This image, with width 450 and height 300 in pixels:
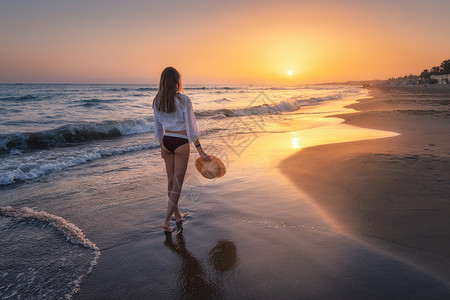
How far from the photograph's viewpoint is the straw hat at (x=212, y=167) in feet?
13.1

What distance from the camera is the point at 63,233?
3.73m

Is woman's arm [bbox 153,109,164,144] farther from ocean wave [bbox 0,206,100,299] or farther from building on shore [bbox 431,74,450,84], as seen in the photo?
building on shore [bbox 431,74,450,84]

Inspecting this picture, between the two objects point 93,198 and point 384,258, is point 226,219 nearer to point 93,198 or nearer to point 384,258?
point 384,258

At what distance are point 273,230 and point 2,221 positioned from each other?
3.92 metres

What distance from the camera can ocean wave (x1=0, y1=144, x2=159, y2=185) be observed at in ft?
21.0

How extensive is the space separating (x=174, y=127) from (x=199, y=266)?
1761 mm

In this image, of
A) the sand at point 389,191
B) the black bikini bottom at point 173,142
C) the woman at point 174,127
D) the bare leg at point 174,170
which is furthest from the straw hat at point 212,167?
the sand at point 389,191

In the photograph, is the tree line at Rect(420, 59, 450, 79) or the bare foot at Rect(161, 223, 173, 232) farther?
the tree line at Rect(420, 59, 450, 79)

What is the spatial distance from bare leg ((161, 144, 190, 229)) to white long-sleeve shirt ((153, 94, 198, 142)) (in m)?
0.23

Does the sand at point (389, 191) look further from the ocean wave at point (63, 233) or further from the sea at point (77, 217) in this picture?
the ocean wave at point (63, 233)

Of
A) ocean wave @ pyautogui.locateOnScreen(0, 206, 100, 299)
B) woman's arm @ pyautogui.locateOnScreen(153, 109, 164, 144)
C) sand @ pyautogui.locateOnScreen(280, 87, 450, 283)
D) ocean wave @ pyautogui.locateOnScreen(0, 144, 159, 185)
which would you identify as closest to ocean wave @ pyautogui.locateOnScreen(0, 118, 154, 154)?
ocean wave @ pyautogui.locateOnScreen(0, 144, 159, 185)

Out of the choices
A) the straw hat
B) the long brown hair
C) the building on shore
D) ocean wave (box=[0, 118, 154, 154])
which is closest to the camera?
the long brown hair

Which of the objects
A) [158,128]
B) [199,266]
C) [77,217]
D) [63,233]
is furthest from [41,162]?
[199,266]

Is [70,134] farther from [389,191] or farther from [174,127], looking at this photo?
[389,191]
